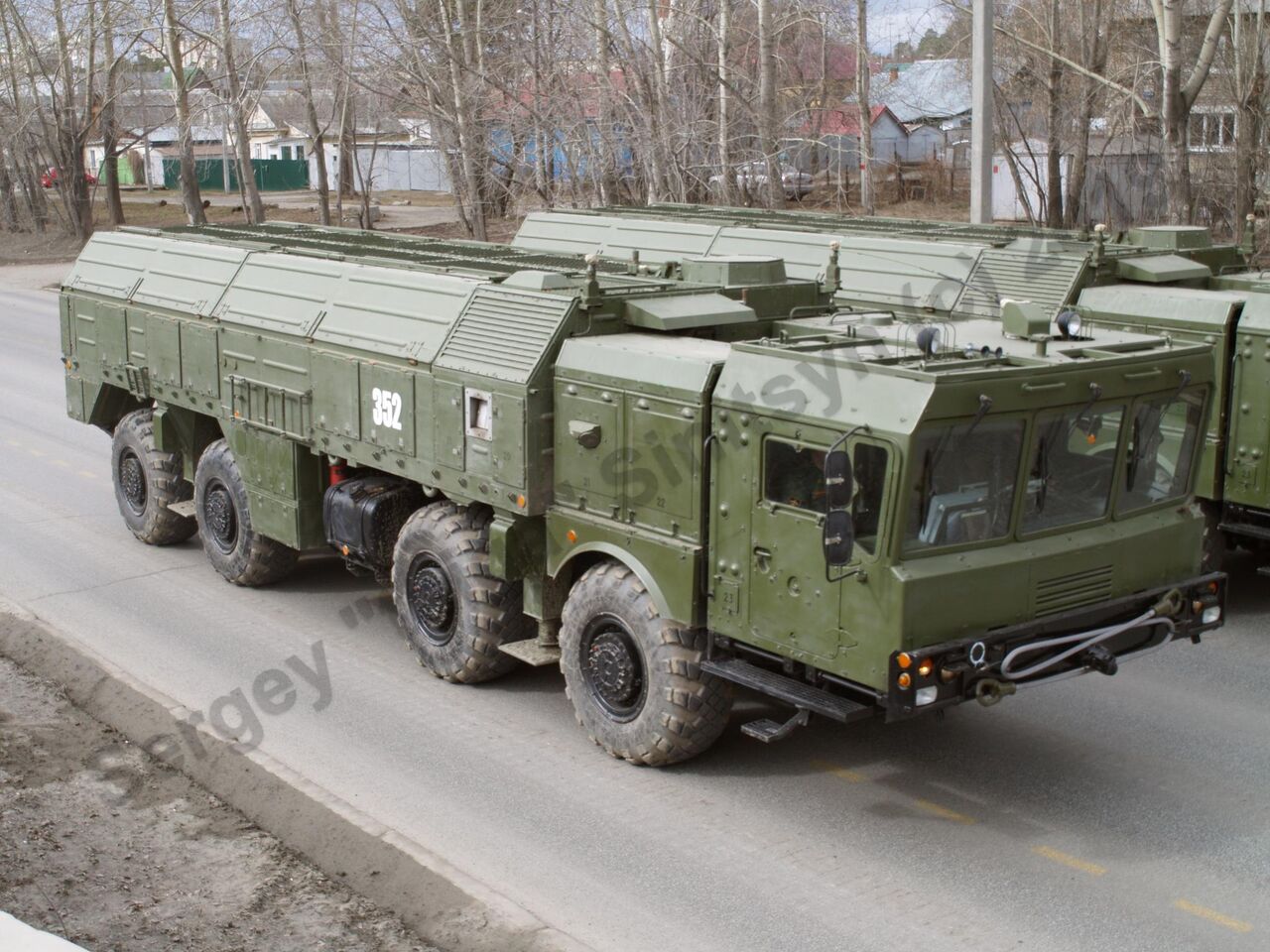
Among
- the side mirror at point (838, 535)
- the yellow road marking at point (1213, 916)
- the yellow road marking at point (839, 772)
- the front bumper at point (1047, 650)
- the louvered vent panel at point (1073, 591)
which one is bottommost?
the yellow road marking at point (1213, 916)

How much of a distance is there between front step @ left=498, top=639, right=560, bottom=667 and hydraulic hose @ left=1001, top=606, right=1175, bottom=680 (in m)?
3.04

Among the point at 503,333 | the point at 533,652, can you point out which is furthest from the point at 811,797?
the point at 503,333

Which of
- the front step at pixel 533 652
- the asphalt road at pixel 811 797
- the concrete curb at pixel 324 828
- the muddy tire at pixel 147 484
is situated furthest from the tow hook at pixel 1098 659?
the muddy tire at pixel 147 484

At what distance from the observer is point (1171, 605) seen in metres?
8.47

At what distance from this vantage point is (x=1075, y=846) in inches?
311

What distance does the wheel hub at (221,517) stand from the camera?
12555 millimetres

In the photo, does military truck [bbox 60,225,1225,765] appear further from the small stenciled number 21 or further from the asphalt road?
the asphalt road

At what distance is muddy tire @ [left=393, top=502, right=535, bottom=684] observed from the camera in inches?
391

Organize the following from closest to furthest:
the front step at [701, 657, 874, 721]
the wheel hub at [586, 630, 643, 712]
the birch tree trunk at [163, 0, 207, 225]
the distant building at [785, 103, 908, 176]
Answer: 1. the front step at [701, 657, 874, 721]
2. the wheel hub at [586, 630, 643, 712]
3. the birch tree trunk at [163, 0, 207, 225]
4. the distant building at [785, 103, 908, 176]

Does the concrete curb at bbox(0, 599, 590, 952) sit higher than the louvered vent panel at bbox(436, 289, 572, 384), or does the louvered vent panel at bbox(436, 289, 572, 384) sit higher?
the louvered vent panel at bbox(436, 289, 572, 384)

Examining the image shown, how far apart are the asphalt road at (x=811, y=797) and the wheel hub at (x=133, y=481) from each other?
1.78 metres

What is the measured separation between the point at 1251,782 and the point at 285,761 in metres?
5.53

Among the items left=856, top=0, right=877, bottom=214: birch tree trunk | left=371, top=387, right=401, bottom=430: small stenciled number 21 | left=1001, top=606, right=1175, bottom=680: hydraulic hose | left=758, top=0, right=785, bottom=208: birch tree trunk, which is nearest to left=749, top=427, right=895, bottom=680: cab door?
left=1001, top=606, right=1175, bottom=680: hydraulic hose

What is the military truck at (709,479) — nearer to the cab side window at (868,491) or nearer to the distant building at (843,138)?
the cab side window at (868,491)
